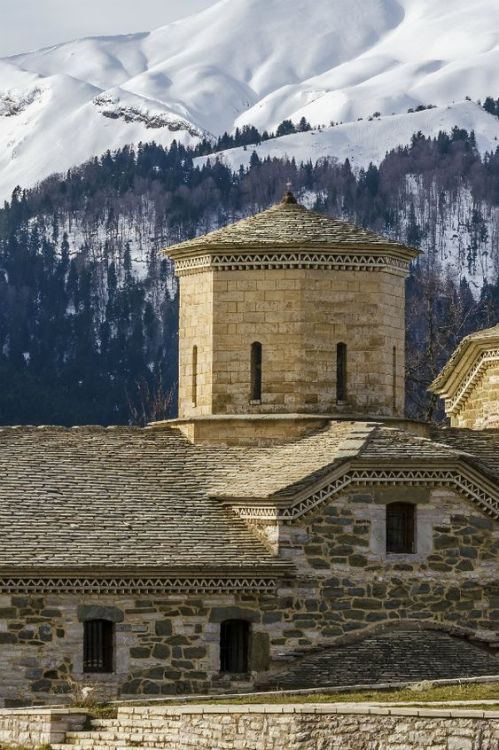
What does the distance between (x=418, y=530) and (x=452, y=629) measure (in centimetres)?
178

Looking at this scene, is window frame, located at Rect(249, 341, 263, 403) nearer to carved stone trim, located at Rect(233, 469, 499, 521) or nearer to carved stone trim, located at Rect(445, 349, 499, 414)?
carved stone trim, located at Rect(233, 469, 499, 521)

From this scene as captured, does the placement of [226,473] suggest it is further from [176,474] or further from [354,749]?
[354,749]

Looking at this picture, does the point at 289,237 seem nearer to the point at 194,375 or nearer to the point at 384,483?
the point at 194,375

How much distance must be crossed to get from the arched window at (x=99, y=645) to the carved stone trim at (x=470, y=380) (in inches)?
491

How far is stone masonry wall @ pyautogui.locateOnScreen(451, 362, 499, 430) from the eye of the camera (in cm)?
5203

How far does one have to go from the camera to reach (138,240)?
172m

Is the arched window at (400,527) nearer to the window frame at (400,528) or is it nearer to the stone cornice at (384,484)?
the window frame at (400,528)

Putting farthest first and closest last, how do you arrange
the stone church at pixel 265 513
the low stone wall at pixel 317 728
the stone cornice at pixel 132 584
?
the stone church at pixel 265 513 → the stone cornice at pixel 132 584 → the low stone wall at pixel 317 728

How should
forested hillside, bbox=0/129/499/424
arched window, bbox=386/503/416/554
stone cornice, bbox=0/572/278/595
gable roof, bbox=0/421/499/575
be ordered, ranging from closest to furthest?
stone cornice, bbox=0/572/278/595 → gable roof, bbox=0/421/499/575 → arched window, bbox=386/503/416/554 → forested hillside, bbox=0/129/499/424

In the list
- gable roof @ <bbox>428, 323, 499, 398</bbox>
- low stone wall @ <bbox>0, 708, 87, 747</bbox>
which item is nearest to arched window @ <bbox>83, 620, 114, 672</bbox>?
low stone wall @ <bbox>0, 708, 87, 747</bbox>

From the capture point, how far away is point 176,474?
152 feet

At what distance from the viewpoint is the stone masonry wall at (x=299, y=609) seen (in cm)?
4212

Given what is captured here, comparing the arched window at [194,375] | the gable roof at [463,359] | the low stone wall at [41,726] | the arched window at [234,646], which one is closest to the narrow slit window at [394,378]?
the arched window at [194,375]

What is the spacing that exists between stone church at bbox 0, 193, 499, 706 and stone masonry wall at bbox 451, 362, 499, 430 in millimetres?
3784
